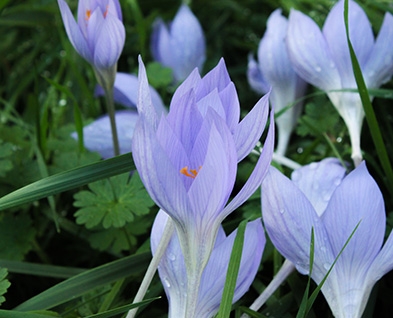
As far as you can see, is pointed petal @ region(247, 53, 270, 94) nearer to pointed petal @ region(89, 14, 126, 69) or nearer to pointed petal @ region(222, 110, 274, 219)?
pointed petal @ region(89, 14, 126, 69)

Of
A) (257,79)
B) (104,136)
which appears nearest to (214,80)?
(104,136)

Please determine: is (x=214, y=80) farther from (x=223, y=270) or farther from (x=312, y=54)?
(x=312, y=54)

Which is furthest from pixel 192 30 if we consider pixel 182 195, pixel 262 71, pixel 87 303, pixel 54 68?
pixel 182 195

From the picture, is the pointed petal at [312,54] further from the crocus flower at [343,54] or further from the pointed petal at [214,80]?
the pointed petal at [214,80]

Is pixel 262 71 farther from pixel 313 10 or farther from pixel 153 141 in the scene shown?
pixel 153 141


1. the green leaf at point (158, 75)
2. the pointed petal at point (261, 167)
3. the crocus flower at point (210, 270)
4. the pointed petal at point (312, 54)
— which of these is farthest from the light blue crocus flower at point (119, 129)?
the pointed petal at point (261, 167)

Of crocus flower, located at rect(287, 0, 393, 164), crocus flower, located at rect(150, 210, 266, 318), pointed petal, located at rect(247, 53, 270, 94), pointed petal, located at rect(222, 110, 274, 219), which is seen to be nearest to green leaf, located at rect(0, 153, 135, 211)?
crocus flower, located at rect(150, 210, 266, 318)
